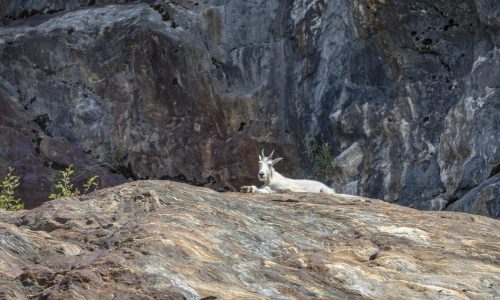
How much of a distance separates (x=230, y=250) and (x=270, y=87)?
2607 cm

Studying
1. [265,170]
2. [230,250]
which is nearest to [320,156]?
[265,170]

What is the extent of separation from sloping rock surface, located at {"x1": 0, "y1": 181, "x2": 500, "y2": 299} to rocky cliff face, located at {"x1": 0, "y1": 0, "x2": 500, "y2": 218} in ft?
47.6

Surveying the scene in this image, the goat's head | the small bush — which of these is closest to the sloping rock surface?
the goat's head

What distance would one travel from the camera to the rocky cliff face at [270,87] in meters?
33.6

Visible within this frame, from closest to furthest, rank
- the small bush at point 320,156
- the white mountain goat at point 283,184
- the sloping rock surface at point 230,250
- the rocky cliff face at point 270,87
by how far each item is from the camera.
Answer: the sloping rock surface at point 230,250
the white mountain goat at point 283,184
the rocky cliff face at point 270,87
the small bush at point 320,156

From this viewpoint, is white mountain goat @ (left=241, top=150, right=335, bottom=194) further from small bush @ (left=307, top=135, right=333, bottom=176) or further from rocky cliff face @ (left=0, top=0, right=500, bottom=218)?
small bush @ (left=307, top=135, right=333, bottom=176)

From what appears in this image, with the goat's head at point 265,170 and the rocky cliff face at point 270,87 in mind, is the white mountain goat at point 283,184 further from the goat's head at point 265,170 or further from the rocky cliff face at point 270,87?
the rocky cliff face at point 270,87

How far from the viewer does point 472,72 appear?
33.6m

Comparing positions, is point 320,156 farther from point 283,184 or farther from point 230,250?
point 230,250

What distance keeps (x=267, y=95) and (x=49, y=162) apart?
29.9 ft

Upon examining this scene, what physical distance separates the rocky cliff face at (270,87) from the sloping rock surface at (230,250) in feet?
47.6

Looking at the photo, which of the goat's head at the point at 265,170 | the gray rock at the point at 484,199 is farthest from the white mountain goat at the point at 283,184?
the gray rock at the point at 484,199

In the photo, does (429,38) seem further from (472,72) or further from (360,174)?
(360,174)

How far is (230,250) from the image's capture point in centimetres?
1384
